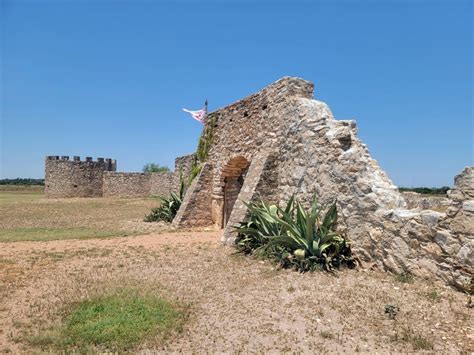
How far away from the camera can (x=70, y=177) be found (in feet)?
95.2

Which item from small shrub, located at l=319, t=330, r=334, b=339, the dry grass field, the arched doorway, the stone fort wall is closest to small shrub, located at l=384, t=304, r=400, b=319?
the dry grass field

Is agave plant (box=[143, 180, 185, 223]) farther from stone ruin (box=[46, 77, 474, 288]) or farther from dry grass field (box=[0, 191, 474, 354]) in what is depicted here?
dry grass field (box=[0, 191, 474, 354])

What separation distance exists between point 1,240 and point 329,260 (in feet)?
28.5

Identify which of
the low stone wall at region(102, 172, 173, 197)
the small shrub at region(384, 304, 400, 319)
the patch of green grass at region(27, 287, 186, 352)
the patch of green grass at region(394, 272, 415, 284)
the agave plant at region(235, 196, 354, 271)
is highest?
the low stone wall at region(102, 172, 173, 197)

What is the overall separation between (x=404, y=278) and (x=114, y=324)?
3.86 metres

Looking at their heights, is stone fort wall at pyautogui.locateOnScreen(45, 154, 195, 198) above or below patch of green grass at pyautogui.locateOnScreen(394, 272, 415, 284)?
above

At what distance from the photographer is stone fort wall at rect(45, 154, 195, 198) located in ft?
94.6

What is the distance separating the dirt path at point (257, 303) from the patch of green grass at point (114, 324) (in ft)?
0.66

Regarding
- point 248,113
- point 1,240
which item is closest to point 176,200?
point 248,113

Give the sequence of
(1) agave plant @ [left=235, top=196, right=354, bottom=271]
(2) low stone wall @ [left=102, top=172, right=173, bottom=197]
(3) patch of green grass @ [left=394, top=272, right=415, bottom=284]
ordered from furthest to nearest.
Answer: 1. (2) low stone wall @ [left=102, top=172, right=173, bottom=197]
2. (1) agave plant @ [left=235, top=196, right=354, bottom=271]
3. (3) patch of green grass @ [left=394, top=272, right=415, bottom=284]

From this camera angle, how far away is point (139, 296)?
4.56 meters

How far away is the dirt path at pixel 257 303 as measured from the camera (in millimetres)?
3354

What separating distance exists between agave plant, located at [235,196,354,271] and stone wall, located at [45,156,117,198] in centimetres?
2606

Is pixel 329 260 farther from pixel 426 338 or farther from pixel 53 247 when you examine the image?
pixel 53 247
